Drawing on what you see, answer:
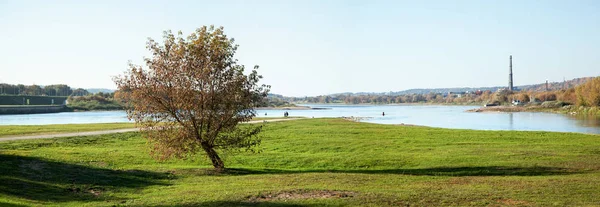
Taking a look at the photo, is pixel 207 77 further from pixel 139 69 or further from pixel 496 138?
pixel 496 138

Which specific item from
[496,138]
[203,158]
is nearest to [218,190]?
[203,158]

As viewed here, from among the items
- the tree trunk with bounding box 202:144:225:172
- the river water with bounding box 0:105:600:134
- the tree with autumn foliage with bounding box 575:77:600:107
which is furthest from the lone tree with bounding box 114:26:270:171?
the tree with autumn foliage with bounding box 575:77:600:107

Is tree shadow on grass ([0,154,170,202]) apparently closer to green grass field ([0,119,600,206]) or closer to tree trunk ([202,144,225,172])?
green grass field ([0,119,600,206])

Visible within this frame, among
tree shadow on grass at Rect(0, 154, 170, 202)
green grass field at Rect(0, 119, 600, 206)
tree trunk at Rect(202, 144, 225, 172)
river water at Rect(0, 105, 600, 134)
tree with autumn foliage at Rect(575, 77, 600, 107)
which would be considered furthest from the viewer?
tree with autumn foliage at Rect(575, 77, 600, 107)

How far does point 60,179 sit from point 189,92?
675 cm

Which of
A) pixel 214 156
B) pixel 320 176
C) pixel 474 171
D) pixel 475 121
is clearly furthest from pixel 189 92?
pixel 475 121

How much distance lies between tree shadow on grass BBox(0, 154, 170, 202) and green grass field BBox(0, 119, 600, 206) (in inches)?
1.4

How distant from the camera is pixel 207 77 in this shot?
25406 mm

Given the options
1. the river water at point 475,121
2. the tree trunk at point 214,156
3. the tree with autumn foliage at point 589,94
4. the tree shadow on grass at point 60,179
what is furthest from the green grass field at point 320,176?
the tree with autumn foliage at point 589,94

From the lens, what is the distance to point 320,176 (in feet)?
74.1

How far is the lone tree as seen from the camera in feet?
83.1

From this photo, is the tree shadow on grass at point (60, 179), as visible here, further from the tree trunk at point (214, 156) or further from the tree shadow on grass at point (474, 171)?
the tree shadow on grass at point (474, 171)

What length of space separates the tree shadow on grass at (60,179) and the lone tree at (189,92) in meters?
2.83

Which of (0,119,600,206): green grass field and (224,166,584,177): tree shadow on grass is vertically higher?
(0,119,600,206): green grass field
